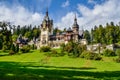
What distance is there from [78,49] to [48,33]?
49.8 metres

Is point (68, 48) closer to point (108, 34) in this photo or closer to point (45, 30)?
point (108, 34)

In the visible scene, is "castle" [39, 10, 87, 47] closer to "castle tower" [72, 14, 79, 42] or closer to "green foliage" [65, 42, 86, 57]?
"castle tower" [72, 14, 79, 42]

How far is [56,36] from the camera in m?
137

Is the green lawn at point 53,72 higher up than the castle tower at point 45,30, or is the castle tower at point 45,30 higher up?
the castle tower at point 45,30

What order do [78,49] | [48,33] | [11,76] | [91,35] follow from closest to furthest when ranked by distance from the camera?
[11,76] → [78,49] → [48,33] → [91,35]

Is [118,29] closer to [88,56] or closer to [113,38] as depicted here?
[113,38]

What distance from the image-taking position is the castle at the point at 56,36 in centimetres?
12800

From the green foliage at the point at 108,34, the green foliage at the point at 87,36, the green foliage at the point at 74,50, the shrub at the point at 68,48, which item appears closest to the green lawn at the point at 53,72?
the green foliage at the point at 74,50

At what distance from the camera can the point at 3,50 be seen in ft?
368

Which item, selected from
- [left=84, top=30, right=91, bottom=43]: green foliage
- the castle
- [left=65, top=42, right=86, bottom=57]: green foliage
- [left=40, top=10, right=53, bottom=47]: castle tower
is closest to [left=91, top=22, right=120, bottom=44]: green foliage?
the castle

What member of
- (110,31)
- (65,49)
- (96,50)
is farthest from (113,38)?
(65,49)

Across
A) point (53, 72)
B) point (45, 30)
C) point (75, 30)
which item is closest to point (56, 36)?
point (45, 30)

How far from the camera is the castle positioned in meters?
128

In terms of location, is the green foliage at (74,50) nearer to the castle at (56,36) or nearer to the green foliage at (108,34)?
the castle at (56,36)
